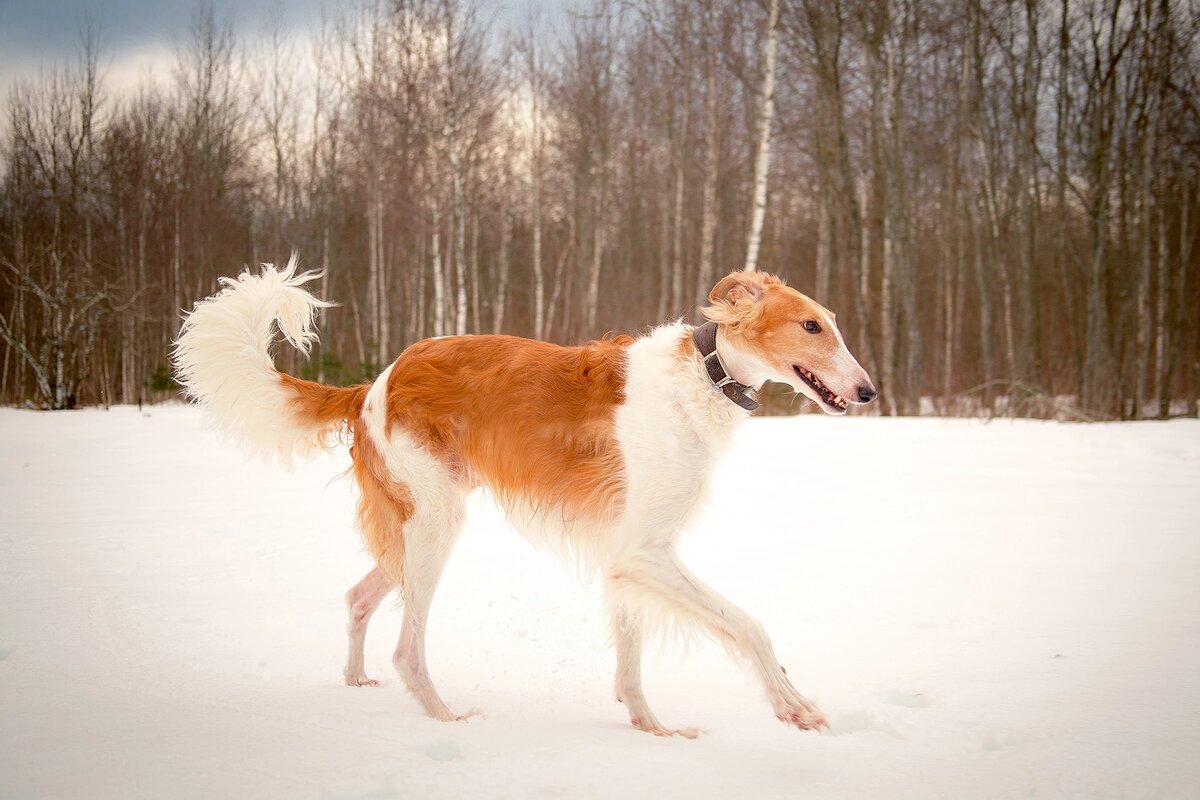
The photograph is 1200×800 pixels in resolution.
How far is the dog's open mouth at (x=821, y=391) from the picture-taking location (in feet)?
10.5

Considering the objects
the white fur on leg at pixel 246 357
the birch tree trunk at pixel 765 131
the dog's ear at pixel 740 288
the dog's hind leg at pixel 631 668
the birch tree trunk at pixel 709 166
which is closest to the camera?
the dog's hind leg at pixel 631 668

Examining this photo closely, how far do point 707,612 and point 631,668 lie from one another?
46cm

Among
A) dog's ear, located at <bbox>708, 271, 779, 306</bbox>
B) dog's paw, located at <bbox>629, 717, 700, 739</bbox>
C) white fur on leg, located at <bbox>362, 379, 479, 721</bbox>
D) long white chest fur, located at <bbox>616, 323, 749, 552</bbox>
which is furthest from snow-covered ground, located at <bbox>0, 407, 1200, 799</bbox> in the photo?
dog's ear, located at <bbox>708, 271, 779, 306</bbox>

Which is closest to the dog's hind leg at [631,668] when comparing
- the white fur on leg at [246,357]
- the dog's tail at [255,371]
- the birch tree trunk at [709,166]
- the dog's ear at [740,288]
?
the dog's ear at [740,288]

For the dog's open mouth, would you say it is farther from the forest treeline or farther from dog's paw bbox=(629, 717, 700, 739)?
the forest treeline

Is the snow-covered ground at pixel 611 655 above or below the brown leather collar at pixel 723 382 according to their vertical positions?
below

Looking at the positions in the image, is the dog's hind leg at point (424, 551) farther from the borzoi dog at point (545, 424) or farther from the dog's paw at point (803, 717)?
the dog's paw at point (803, 717)

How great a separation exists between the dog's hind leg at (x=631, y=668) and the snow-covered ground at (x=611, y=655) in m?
0.08

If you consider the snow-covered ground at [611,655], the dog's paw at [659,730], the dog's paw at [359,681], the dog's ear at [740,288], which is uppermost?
the dog's ear at [740,288]

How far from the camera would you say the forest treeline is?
14195 millimetres

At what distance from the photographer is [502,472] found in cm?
342

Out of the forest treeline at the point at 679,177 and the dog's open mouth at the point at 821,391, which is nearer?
the dog's open mouth at the point at 821,391

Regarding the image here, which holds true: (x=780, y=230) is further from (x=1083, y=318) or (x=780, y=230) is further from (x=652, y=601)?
(x=652, y=601)

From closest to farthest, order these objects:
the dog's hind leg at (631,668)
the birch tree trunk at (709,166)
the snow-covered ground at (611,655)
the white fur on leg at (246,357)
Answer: the snow-covered ground at (611,655)
the dog's hind leg at (631,668)
the white fur on leg at (246,357)
the birch tree trunk at (709,166)
